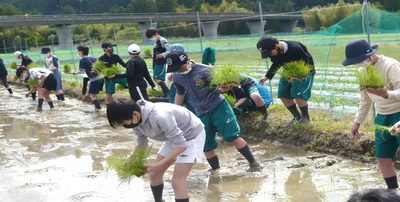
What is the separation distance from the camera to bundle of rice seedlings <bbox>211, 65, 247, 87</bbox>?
20.0 ft

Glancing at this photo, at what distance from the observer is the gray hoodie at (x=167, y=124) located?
4.28m

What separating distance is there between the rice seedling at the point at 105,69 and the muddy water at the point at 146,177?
166 cm

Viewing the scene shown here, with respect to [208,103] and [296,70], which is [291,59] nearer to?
[296,70]

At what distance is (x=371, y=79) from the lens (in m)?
4.19

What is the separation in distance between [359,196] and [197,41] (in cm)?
1243

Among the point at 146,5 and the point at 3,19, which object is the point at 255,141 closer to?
the point at 3,19

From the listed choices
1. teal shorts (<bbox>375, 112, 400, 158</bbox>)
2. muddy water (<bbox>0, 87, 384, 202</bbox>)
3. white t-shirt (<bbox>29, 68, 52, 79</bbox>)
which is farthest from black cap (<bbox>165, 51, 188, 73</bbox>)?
white t-shirt (<bbox>29, 68, 52, 79</bbox>)

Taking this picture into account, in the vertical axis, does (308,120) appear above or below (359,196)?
below

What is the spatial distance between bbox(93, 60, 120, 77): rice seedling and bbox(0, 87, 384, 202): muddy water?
65.3 inches

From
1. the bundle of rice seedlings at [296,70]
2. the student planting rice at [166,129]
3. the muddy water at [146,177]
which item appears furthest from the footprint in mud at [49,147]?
the student planting rice at [166,129]

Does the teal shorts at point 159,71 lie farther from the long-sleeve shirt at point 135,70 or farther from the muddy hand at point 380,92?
the muddy hand at point 380,92

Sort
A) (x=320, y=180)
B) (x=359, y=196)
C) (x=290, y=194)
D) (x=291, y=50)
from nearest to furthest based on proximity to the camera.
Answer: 1. (x=359, y=196)
2. (x=290, y=194)
3. (x=320, y=180)
4. (x=291, y=50)

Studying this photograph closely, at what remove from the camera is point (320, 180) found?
5715 millimetres

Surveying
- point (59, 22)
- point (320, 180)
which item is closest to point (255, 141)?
point (320, 180)
